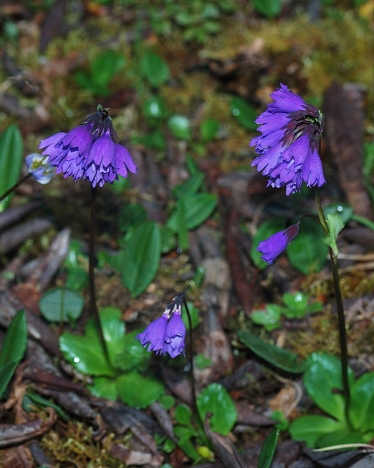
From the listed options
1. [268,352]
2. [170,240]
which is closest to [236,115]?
[170,240]

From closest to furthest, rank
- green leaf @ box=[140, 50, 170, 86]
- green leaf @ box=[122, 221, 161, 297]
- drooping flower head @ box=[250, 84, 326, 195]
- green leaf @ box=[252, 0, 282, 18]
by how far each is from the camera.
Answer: drooping flower head @ box=[250, 84, 326, 195] → green leaf @ box=[122, 221, 161, 297] → green leaf @ box=[140, 50, 170, 86] → green leaf @ box=[252, 0, 282, 18]

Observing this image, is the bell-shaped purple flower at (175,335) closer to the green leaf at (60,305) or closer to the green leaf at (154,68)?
the green leaf at (60,305)

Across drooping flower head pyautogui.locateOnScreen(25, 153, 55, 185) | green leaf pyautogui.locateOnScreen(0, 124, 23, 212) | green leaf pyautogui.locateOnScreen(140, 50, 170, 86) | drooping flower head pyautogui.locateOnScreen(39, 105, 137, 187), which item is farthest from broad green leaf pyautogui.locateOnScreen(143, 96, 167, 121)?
drooping flower head pyautogui.locateOnScreen(39, 105, 137, 187)

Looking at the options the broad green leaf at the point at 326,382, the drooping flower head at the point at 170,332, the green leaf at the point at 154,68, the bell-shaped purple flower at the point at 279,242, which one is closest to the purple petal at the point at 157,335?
the drooping flower head at the point at 170,332

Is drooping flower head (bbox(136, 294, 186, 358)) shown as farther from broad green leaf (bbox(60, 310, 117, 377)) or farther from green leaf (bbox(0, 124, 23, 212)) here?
green leaf (bbox(0, 124, 23, 212))

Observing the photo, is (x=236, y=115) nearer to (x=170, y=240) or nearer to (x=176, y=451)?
(x=170, y=240)

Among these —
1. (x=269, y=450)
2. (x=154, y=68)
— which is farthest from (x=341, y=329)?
(x=154, y=68)
